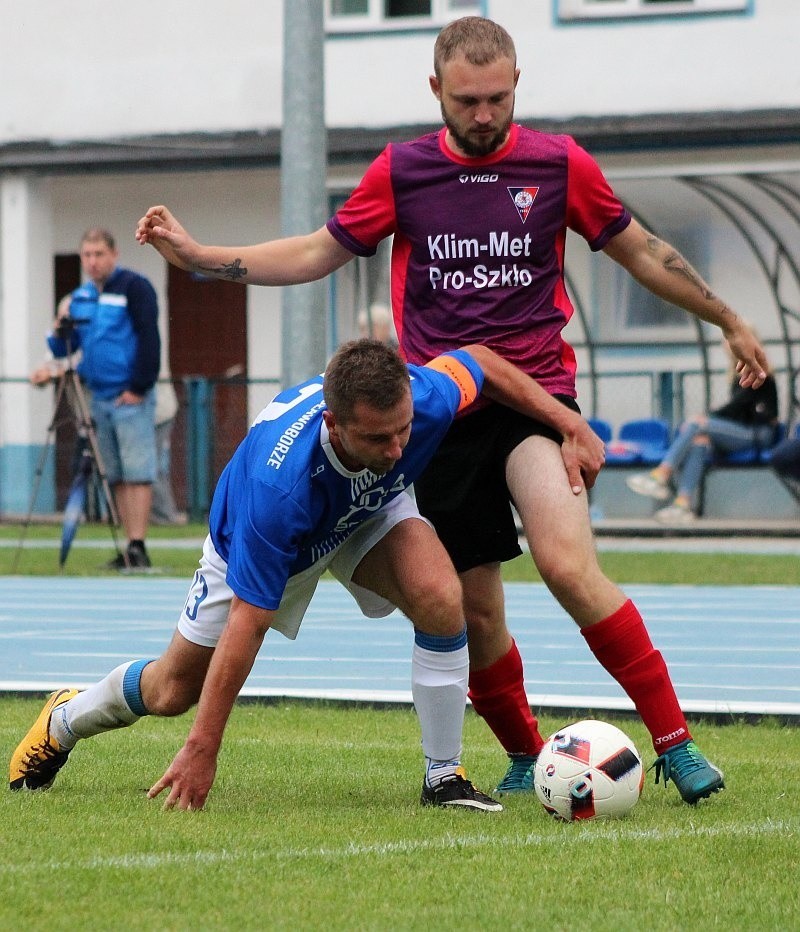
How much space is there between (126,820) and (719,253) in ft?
54.8

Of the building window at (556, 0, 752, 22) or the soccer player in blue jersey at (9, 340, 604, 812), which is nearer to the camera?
the soccer player in blue jersey at (9, 340, 604, 812)

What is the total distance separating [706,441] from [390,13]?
6693 millimetres

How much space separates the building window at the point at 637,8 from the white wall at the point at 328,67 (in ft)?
0.33

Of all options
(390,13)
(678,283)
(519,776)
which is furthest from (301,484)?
(390,13)

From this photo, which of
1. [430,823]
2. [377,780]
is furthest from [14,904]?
[377,780]

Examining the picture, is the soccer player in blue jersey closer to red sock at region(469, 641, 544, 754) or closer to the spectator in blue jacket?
red sock at region(469, 641, 544, 754)

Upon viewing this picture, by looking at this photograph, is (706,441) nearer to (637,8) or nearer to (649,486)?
(649,486)

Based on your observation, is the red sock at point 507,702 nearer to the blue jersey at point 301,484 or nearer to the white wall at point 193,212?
the blue jersey at point 301,484

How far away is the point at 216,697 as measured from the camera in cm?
527

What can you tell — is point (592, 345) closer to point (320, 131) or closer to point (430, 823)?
point (320, 131)

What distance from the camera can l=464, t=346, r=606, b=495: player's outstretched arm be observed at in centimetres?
577

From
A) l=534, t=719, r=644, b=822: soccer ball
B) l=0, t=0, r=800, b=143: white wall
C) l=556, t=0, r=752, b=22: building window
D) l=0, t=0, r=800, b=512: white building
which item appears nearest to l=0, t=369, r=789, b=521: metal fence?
l=0, t=0, r=800, b=512: white building

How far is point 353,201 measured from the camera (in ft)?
20.2

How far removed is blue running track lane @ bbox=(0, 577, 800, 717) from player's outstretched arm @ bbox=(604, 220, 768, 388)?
191cm
